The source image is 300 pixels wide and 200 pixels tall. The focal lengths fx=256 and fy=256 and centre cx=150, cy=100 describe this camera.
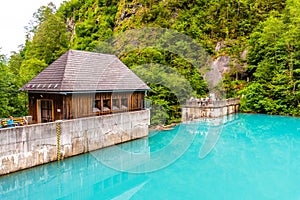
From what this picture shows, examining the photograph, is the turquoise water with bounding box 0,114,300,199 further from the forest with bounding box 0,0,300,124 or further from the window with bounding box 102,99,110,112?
the forest with bounding box 0,0,300,124

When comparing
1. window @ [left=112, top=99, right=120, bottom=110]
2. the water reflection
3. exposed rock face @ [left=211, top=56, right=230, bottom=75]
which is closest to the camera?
the water reflection

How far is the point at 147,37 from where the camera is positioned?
3438cm

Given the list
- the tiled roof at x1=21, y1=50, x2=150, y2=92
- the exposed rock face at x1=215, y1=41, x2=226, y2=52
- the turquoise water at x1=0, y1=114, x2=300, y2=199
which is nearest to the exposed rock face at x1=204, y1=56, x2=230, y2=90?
the exposed rock face at x1=215, y1=41, x2=226, y2=52

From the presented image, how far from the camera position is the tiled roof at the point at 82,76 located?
11.9m

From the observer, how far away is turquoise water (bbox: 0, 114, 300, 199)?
901 centimetres

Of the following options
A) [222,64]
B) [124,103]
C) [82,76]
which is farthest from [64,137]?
[222,64]

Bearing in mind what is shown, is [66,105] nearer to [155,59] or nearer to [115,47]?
[155,59]

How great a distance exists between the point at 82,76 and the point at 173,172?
6.28 metres

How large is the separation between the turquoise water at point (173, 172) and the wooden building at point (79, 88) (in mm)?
2281

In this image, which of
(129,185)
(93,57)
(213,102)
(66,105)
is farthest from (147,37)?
(129,185)

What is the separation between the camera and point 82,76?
41.3 feet

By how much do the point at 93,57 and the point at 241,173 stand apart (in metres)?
9.48

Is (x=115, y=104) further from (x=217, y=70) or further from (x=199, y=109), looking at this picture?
(x=217, y=70)

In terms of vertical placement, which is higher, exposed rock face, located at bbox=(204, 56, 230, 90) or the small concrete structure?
exposed rock face, located at bbox=(204, 56, 230, 90)
